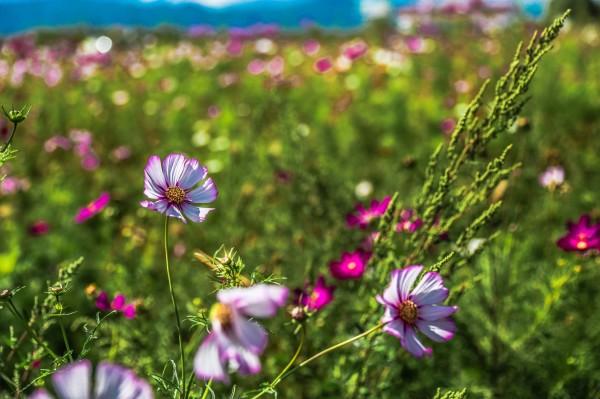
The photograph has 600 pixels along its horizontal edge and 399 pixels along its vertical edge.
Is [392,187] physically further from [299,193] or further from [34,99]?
[34,99]

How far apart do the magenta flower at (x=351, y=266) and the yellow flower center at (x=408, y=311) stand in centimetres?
34

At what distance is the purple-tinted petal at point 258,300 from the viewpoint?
38 centimetres

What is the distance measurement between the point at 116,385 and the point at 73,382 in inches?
1.1

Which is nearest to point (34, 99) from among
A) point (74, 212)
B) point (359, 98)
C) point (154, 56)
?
point (154, 56)

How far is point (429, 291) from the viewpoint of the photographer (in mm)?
563

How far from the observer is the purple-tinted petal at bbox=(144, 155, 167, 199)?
1.94 ft

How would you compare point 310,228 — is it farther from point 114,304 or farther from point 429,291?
point 429,291

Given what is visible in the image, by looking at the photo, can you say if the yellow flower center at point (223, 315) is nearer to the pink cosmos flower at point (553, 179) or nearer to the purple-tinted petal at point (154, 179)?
the purple-tinted petal at point (154, 179)

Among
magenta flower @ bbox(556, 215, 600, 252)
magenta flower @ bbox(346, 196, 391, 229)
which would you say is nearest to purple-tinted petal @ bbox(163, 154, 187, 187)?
magenta flower @ bbox(346, 196, 391, 229)

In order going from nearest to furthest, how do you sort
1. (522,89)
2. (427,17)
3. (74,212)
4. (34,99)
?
(522,89), (74,212), (34,99), (427,17)

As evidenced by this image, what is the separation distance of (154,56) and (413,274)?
461cm

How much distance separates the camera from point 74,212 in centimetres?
232

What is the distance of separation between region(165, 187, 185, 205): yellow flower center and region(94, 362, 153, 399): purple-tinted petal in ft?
0.87

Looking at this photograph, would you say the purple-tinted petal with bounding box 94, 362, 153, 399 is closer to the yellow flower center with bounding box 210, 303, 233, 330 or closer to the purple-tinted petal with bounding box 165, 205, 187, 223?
the yellow flower center with bounding box 210, 303, 233, 330
